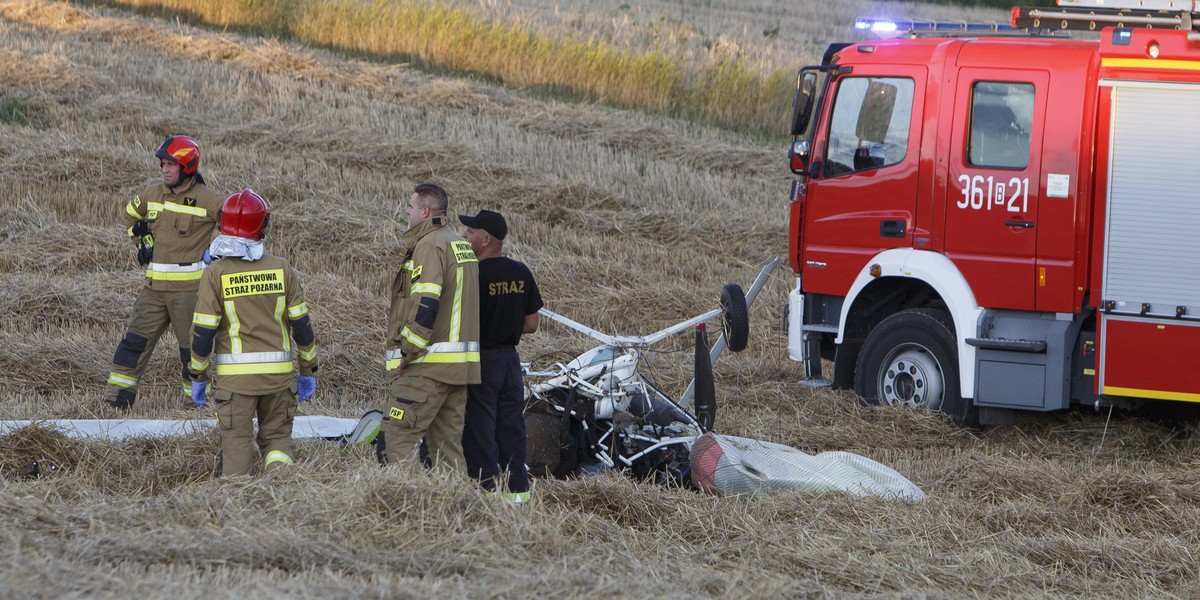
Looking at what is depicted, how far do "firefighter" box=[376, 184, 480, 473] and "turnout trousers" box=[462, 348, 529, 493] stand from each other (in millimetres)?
171

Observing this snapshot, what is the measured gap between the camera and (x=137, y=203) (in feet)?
25.9

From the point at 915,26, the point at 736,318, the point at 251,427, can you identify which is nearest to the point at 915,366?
the point at 736,318

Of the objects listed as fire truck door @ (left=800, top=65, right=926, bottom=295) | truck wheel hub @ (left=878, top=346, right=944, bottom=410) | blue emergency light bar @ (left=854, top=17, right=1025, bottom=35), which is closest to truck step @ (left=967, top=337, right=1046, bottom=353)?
truck wheel hub @ (left=878, top=346, right=944, bottom=410)

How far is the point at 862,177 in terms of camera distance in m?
8.38

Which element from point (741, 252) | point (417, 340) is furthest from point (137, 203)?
point (741, 252)

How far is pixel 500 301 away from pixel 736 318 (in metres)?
1.49

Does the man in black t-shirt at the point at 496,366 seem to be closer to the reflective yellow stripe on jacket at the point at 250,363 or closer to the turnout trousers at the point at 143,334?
the reflective yellow stripe on jacket at the point at 250,363

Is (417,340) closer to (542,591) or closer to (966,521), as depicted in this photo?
(542,591)

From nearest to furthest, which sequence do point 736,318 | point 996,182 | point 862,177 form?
1. point 736,318
2. point 996,182
3. point 862,177

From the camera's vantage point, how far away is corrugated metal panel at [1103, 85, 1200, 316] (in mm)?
7348

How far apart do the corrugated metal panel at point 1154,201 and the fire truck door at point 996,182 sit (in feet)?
1.49

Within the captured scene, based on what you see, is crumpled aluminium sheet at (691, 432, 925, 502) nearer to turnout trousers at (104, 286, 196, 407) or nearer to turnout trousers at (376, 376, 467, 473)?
turnout trousers at (376, 376, 467, 473)

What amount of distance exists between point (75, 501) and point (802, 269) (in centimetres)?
508

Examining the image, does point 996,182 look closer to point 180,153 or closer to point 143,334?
point 180,153
